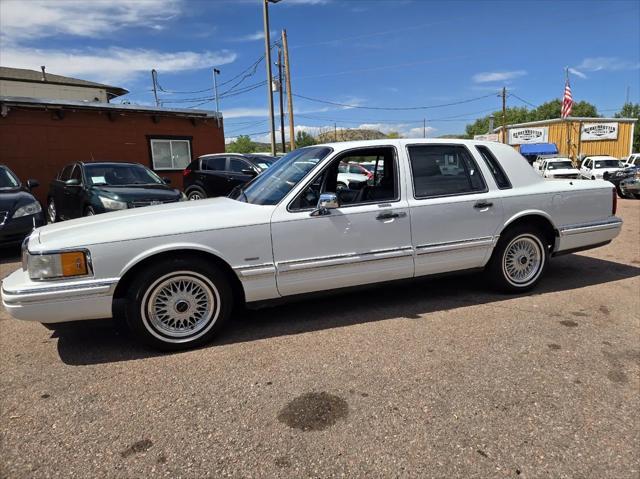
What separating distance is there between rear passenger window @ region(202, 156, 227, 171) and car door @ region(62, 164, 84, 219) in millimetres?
3505

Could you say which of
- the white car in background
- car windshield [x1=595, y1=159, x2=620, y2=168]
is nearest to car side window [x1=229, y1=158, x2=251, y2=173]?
the white car in background

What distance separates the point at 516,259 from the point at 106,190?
6727 mm

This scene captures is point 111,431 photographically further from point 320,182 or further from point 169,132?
point 169,132

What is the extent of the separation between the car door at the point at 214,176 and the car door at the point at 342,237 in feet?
24.4

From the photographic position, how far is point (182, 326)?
3502 millimetres

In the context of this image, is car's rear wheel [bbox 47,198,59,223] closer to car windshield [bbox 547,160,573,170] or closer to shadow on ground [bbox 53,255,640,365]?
shadow on ground [bbox 53,255,640,365]

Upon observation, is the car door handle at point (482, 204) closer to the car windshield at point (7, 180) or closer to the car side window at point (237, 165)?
the car windshield at point (7, 180)

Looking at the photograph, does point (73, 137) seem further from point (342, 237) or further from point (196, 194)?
point (342, 237)

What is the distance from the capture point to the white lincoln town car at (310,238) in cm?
322

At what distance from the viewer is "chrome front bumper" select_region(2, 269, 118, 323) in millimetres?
3113

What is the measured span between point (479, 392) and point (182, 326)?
7.29ft

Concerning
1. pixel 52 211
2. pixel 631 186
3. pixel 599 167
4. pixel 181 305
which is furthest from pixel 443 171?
pixel 599 167

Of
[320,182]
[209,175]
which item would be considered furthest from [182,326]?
[209,175]

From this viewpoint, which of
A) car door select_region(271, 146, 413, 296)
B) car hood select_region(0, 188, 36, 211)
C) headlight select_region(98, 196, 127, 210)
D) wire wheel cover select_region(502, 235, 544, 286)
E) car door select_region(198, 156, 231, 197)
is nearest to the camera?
car door select_region(271, 146, 413, 296)
